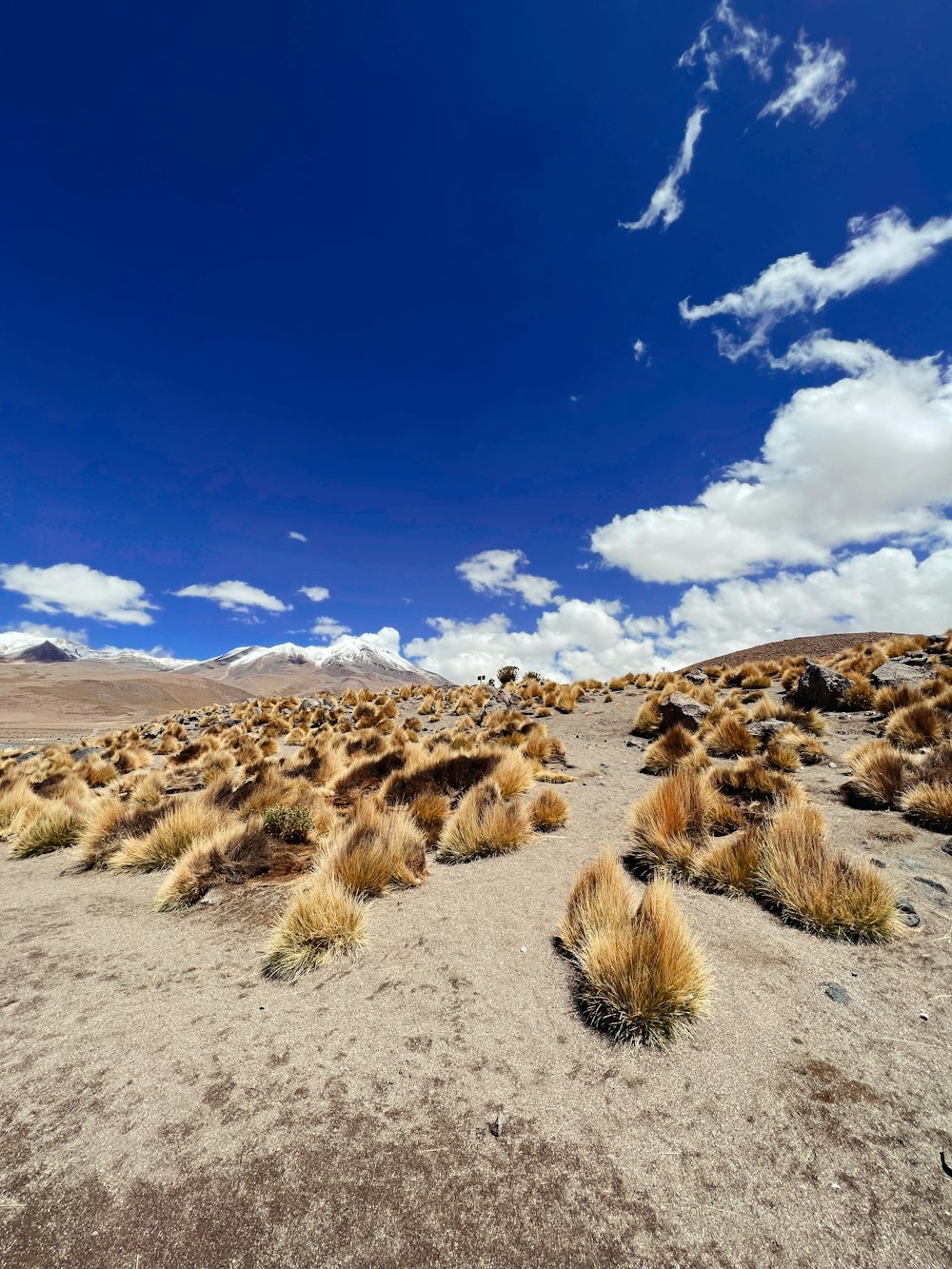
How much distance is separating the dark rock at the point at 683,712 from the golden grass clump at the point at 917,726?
4209 millimetres

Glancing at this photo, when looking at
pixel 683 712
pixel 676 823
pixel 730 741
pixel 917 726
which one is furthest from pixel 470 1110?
pixel 683 712

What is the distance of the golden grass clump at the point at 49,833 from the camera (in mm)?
8688

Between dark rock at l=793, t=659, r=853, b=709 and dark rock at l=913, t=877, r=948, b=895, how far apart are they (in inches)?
363

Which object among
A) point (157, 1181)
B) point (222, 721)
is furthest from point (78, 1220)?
point (222, 721)

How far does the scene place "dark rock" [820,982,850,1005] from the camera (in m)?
3.58

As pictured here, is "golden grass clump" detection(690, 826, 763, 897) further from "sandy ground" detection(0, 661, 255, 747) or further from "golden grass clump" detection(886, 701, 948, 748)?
"sandy ground" detection(0, 661, 255, 747)

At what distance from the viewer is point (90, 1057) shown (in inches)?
138

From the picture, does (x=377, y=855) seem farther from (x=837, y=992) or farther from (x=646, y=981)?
(x=837, y=992)

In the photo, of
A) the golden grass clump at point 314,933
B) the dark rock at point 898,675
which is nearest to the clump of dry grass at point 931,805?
the golden grass clump at point 314,933

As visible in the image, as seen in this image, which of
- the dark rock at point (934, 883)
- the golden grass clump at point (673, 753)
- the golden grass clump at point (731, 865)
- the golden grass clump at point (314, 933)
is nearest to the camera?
the golden grass clump at point (314, 933)

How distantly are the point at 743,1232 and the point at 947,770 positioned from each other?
6936 millimetres

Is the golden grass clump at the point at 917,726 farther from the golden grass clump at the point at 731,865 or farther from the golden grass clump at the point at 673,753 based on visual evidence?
the golden grass clump at the point at 731,865

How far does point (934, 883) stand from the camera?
4.91 meters

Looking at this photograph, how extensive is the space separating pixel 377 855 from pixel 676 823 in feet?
12.3
